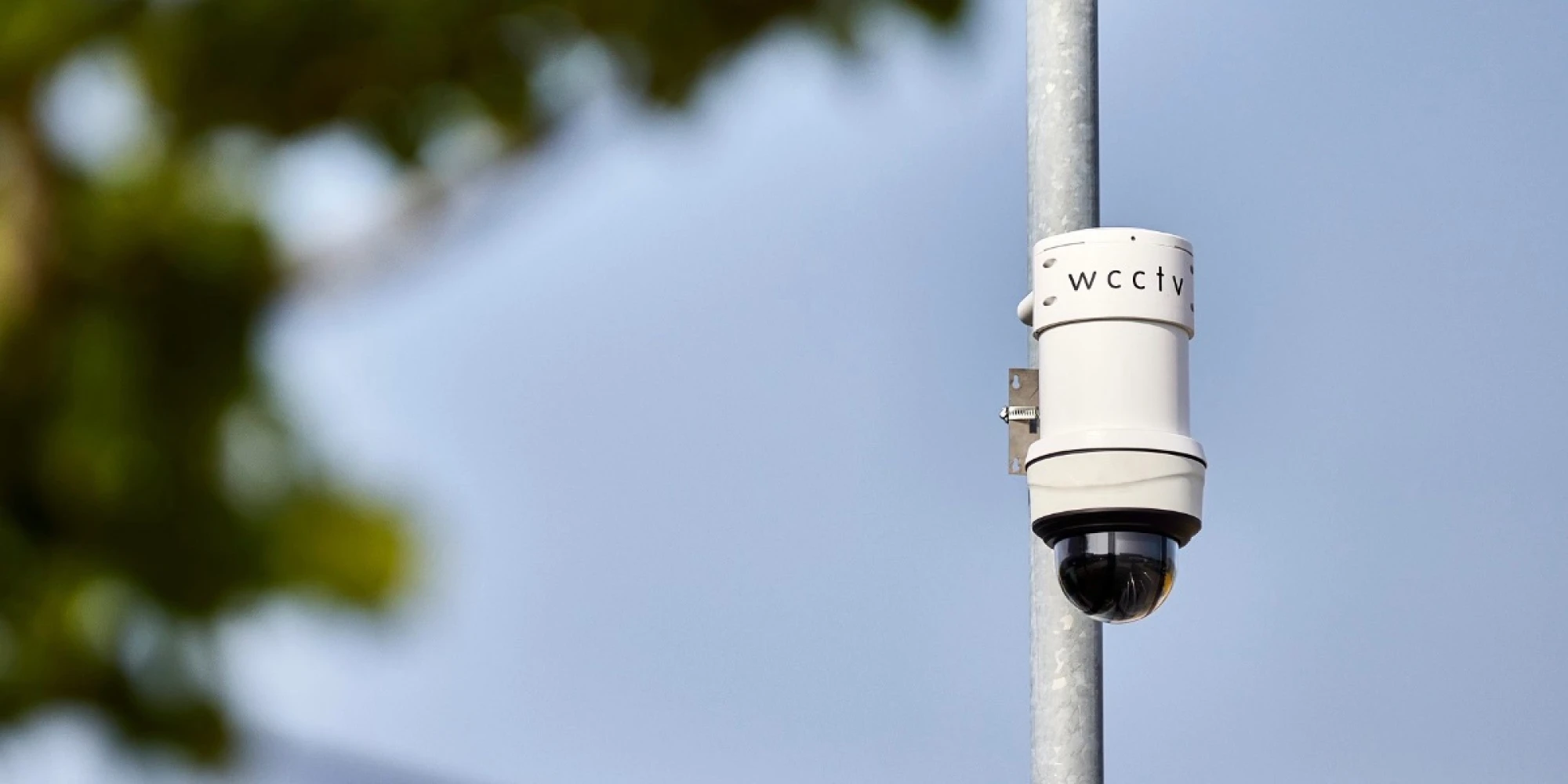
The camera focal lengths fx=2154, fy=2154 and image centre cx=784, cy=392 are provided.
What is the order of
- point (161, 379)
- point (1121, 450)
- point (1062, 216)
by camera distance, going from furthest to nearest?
point (1062, 216), point (1121, 450), point (161, 379)

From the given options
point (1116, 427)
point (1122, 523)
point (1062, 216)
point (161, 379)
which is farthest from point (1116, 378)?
point (161, 379)

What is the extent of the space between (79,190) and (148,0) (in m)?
0.16

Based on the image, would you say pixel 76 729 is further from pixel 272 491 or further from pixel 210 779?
pixel 272 491

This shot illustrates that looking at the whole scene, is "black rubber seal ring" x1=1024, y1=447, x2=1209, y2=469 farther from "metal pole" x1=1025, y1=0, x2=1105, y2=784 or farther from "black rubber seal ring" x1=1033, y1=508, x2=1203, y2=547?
"metal pole" x1=1025, y1=0, x2=1105, y2=784

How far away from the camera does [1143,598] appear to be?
389 cm

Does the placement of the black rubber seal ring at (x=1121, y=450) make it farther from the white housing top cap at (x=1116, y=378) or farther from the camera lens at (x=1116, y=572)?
the camera lens at (x=1116, y=572)

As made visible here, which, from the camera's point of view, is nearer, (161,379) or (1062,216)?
(161,379)

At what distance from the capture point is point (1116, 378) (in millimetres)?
3857

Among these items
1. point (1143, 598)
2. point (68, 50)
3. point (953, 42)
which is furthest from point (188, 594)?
point (1143, 598)

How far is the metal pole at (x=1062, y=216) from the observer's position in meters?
4.04

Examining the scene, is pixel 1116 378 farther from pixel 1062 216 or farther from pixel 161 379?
pixel 161 379

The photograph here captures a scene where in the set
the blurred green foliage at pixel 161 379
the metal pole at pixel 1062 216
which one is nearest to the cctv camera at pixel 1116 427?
the metal pole at pixel 1062 216

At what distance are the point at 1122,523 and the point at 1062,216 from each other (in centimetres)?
71

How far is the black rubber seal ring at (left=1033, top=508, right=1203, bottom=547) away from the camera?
3.84 meters
